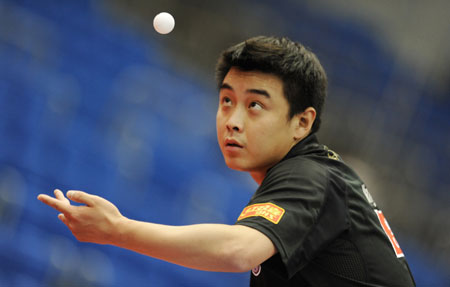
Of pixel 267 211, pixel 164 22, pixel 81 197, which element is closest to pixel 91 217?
pixel 81 197

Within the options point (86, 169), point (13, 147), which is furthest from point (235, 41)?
point (13, 147)

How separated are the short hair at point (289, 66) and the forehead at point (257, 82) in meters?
0.02

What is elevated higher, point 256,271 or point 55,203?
point 55,203

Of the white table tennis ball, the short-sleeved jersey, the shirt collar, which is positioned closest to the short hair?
the shirt collar

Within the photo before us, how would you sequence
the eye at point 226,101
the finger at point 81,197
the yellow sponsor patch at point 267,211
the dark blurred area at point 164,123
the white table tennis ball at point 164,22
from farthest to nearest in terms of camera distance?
the dark blurred area at point 164,123, the white table tennis ball at point 164,22, the eye at point 226,101, the yellow sponsor patch at point 267,211, the finger at point 81,197

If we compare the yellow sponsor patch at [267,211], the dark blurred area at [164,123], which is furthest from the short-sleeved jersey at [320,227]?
the dark blurred area at [164,123]

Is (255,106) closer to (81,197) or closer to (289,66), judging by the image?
(289,66)

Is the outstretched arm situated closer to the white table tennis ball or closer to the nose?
the nose

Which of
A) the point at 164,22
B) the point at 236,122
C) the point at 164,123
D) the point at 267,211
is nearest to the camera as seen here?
the point at 267,211

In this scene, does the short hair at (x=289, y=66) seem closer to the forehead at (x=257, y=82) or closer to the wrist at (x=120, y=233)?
the forehead at (x=257, y=82)

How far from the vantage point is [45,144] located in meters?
4.37

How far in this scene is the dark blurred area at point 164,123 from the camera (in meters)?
4.29

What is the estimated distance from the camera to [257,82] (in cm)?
206

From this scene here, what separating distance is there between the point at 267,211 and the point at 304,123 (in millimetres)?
615
